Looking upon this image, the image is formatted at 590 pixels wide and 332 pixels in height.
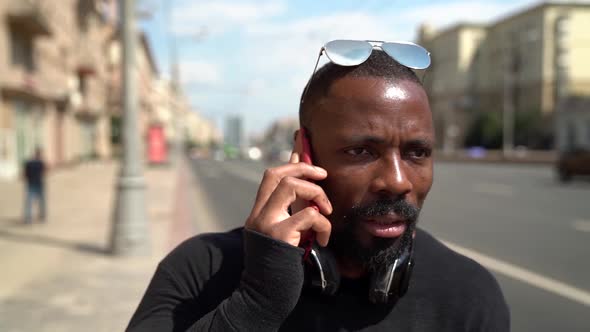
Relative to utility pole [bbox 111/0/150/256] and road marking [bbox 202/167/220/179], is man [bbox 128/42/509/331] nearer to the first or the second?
utility pole [bbox 111/0/150/256]

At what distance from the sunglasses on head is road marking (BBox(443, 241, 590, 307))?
13.5 ft

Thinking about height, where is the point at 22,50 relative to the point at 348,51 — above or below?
above

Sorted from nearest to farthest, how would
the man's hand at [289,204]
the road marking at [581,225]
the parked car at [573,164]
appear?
the man's hand at [289,204] < the road marking at [581,225] < the parked car at [573,164]

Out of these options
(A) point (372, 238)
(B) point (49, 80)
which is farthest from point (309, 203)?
(B) point (49, 80)

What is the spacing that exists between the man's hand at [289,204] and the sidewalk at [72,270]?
4116 millimetres

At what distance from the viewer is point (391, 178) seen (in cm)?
126

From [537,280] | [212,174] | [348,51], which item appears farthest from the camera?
[212,174]

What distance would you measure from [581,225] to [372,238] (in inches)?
416

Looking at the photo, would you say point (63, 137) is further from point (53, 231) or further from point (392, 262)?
point (392, 262)

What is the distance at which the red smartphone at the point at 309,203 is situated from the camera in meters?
1.26

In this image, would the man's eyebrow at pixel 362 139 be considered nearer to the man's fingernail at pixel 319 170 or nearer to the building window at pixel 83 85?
the man's fingernail at pixel 319 170

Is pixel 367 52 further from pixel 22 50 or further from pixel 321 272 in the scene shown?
pixel 22 50

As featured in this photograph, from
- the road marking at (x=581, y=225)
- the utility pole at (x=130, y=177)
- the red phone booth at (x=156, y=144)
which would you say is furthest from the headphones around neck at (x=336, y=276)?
the red phone booth at (x=156, y=144)

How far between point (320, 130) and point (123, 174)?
7.49 meters
